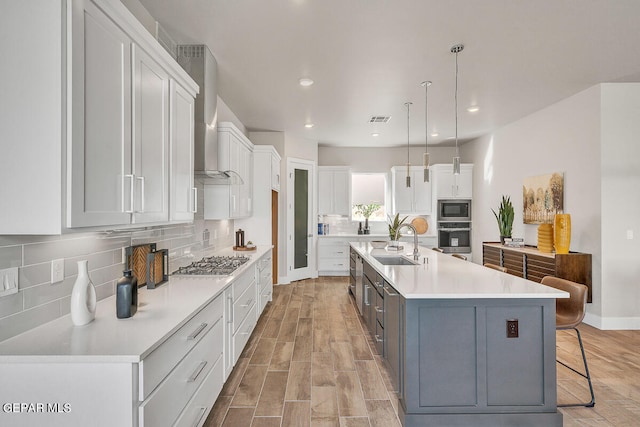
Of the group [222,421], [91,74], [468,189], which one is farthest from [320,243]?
[91,74]

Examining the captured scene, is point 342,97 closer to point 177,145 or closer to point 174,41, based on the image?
point 174,41

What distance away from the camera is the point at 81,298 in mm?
1542

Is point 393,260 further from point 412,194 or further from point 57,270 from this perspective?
point 412,194

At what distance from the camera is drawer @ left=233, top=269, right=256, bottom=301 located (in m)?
2.88

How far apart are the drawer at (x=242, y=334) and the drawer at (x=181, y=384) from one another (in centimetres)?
48

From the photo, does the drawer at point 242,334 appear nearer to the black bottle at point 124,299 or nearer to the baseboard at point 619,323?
the black bottle at point 124,299

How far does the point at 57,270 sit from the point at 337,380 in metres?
2.13

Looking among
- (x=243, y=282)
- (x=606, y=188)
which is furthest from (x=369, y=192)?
(x=243, y=282)

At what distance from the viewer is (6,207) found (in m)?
1.26

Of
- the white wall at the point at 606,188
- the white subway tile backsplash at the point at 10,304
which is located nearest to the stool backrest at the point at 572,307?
the white wall at the point at 606,188

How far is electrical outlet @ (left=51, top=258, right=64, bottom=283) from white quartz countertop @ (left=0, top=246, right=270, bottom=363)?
0.19 m

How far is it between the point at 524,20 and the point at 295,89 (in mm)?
2505

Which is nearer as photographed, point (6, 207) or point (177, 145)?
point (6, 207)

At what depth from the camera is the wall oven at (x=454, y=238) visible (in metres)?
7.36
